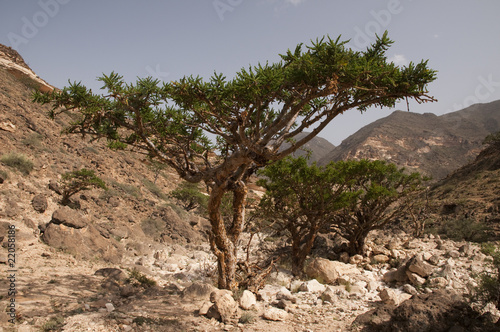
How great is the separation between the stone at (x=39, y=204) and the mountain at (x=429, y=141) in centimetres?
4301

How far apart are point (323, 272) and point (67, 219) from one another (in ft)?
27.7

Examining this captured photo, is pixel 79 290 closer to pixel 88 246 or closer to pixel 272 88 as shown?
pixel 88 246

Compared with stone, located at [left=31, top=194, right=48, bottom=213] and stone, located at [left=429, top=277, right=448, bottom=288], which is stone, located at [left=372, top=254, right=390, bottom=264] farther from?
stone, located at [left=31, top=194, right=48, bottom=213]

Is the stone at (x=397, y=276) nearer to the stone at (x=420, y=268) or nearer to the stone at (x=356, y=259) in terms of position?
the stone at (x=420, y=268)

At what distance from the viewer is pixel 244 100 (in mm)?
5918

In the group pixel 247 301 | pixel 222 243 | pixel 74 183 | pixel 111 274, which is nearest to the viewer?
pixel 247 301

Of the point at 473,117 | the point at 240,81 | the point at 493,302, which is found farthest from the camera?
the point at 473,117

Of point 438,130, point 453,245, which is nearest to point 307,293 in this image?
point 453,245

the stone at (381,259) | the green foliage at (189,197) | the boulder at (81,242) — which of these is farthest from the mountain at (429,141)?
the boulder at (81,242)

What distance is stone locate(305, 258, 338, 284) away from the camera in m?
8.95

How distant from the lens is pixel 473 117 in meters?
73.6

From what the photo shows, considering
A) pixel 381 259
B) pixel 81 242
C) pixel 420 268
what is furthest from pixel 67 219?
pixel 381 259

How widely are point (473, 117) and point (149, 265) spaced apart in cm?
8839

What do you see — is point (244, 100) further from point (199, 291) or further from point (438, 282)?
point (438, 282)
